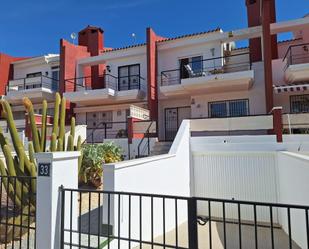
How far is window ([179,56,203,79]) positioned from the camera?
20.1 m

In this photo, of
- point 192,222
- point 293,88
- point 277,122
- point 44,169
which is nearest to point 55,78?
point 293,88

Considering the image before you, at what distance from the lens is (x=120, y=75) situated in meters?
22.7

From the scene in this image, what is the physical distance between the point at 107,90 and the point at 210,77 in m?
7.72

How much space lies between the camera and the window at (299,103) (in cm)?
1709

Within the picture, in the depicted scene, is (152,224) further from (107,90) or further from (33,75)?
(33,75)

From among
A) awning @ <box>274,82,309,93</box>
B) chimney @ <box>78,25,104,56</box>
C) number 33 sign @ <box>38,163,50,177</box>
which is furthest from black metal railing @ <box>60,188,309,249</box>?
chimney @ <box>78,25,104,56</box>

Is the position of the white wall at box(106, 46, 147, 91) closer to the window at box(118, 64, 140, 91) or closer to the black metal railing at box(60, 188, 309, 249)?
the window at box(118, 64, 140, 91)

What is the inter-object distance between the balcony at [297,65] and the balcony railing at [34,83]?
61.9 feet

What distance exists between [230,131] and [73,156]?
1103 centimetres

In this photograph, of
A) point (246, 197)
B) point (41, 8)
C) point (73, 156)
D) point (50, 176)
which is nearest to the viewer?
point (50, 176)

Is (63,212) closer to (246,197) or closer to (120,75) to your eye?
(246,197)

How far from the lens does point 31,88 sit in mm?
24359

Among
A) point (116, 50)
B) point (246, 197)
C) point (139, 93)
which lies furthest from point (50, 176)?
point (116, 50)

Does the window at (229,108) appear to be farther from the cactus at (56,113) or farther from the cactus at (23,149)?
the cactus at (56,113)
